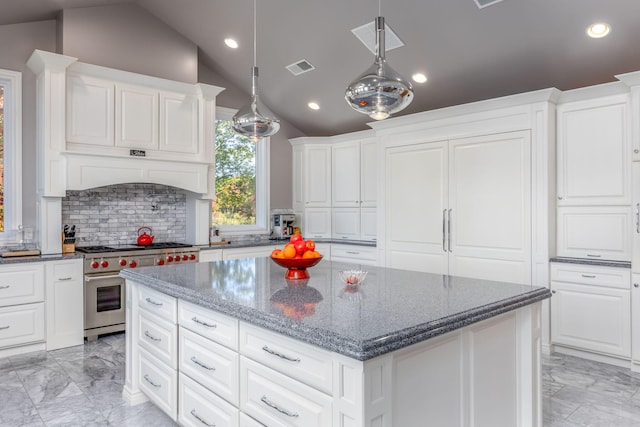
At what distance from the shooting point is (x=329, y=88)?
5293mm

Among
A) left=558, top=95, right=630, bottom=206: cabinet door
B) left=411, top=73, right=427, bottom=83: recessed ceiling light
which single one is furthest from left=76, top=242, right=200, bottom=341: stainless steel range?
left=558, top=95, right=630, bottom=206: cabinet door

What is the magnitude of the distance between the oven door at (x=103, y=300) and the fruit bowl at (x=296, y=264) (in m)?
2.53

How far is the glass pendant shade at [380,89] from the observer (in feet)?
6.63

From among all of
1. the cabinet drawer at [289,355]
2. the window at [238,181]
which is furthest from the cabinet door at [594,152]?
the window at [238,181]

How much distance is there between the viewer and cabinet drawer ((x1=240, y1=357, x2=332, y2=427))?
1539mm

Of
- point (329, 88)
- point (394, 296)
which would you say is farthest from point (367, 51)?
point (394, 296)

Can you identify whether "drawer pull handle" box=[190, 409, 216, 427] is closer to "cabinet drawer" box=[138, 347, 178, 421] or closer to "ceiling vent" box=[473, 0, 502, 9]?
"cabinet drawer" box=[138, 347, 178, 421]

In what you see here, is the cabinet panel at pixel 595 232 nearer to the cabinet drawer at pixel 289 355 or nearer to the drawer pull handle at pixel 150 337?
the cabinet drawer at pixel 289 355

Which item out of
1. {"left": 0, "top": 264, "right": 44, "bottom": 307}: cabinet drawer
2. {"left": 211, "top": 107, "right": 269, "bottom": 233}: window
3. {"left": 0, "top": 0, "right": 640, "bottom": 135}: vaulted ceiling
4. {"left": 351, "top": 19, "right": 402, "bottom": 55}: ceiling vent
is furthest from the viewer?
{"left": 211, "top": 107, "right": 269, "bottom": 233}: window

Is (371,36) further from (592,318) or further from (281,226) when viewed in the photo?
(592,318)

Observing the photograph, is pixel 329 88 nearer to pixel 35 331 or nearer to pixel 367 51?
pixel 367 51

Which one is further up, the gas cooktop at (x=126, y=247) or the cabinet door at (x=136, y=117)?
the cabinet door at (x=136, y=117)

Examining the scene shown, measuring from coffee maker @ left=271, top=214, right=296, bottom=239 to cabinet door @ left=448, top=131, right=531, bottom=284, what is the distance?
2454 millimetres

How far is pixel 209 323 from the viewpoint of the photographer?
2109 millimetres
